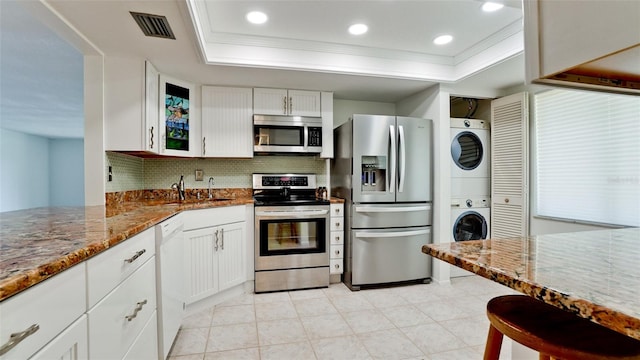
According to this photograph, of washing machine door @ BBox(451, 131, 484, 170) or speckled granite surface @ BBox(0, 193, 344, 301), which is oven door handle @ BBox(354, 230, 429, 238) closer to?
washing machine door @ BBox(451, 131, 484, 170)

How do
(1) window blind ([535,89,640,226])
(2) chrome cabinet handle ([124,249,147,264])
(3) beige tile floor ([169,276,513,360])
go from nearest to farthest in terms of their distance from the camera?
(2) chrome cabinet handle ([124,249,147,264]), (3) beige tile floor ([169,276,513,360]), (1) window blind ([535,89,640,226])

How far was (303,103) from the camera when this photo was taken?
130 inches

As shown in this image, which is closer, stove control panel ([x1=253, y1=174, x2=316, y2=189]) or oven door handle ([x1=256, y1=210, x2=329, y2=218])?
oven door handle ([x1=256, y1=210, x2=329, y2=218])

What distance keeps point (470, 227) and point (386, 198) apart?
1.22 m

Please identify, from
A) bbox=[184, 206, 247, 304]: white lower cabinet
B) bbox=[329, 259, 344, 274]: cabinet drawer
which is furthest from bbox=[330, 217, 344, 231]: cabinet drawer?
bbox=[184, 206, 247, 304]: white lower cabinet

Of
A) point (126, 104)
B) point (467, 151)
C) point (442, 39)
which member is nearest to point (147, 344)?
point (126, 104)

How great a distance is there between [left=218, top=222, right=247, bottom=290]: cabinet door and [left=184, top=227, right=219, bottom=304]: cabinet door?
63 mm

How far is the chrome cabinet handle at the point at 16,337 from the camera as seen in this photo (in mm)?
600

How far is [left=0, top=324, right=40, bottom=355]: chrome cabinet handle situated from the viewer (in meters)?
0.60

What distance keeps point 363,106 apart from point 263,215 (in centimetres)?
199

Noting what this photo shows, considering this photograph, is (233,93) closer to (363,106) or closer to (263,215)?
(263,215)

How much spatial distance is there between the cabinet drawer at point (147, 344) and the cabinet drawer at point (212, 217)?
871 millimetres

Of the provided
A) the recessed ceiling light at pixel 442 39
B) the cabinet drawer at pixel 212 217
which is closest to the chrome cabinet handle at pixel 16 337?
the cabinet drawer at pixel 212 217

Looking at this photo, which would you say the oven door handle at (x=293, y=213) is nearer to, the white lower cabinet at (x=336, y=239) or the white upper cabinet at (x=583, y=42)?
the white lower cabinet at (x=336, y=239)
